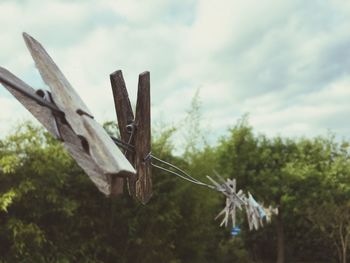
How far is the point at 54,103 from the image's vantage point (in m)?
0.75

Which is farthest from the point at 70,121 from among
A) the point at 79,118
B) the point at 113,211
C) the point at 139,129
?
the point at 113,211

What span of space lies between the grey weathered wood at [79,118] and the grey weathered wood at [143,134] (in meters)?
0.35

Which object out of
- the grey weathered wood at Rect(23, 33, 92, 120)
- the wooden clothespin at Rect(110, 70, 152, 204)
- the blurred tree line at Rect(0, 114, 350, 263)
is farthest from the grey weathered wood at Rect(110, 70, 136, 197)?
the blurred tree line at Rect(0, 114, 350, 263)

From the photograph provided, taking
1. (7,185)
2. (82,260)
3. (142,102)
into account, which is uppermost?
(7,185)

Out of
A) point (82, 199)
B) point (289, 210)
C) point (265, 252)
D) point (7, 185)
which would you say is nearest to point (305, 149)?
point (289, 210)

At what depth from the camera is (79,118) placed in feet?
2.33

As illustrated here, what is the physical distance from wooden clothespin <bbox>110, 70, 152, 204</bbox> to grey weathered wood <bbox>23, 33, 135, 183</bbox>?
1.03ft

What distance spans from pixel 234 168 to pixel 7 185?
18.7 feet

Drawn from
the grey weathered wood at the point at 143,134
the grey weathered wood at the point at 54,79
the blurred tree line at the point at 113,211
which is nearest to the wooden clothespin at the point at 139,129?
the grey weathered wood at the point at 143,134

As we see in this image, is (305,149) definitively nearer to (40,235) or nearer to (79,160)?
(40,235)

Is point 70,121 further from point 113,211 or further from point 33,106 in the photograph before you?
point 113,211

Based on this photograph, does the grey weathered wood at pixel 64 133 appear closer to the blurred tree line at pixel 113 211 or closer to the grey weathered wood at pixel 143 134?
the grey weathered wood at pixel 143 134

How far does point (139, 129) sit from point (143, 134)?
0.01 metres

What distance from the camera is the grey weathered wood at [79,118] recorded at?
0.65m
